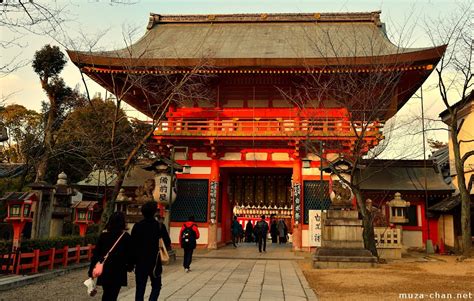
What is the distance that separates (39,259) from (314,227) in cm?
1137

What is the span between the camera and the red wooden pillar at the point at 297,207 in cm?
1755

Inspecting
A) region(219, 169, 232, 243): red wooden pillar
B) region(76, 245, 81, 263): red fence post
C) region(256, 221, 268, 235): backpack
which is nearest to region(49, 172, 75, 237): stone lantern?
region(76, 245, 81, 263): red fence post

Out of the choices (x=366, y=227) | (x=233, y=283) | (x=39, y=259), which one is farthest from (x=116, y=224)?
(x=366, y=227)

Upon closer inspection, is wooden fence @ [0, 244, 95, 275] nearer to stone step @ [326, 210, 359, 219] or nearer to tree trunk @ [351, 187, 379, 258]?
stone step @ [326, 210, 359, 219]

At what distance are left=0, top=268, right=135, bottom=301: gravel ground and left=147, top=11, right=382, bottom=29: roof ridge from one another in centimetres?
1881

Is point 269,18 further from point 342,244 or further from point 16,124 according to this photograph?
point 16,124

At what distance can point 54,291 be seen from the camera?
7.94m

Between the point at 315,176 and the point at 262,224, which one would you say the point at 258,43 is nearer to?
the point at 315,176

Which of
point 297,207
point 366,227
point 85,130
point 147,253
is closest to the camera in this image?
point 147,253

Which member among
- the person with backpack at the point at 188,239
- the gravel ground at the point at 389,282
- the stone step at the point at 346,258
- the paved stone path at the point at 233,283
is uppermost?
the person with backpack at the point at 188,239

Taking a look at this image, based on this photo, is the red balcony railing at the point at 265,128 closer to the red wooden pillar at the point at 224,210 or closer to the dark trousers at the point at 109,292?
the red wooden pillar at the point at 224,210

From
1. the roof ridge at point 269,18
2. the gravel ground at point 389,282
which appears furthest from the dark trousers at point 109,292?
the roof ridge at point 269,18

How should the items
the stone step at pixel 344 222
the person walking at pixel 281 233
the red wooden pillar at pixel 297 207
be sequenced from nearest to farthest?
the stone step at pixel 344 222, the red wooden pillar at pixel 297 207, the person walking at pixel 281 233

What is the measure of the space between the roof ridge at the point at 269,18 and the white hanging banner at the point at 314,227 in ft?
41.3
